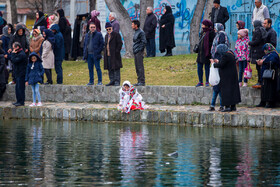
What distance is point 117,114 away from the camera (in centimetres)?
1755

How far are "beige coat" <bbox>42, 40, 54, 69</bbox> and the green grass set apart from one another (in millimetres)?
1188

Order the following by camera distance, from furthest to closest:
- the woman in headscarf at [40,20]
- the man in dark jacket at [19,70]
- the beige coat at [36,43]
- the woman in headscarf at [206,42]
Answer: the woman in headscarf at [40,20] < the beige coat at [36,43] < the man in dark jacket at [19,70] < the woman in headscarf at [206,42]

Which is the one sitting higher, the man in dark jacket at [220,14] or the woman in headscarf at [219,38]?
the man in dark jacket at [220,14]

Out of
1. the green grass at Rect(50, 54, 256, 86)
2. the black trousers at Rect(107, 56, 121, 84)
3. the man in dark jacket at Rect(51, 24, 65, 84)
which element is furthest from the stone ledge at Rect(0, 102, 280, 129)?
the green grass at Rect(50, 54, 256, 86)

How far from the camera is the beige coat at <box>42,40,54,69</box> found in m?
21.1

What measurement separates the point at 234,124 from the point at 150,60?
846cm

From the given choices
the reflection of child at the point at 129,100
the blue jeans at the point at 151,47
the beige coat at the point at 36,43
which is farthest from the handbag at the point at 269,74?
the blue jeans at the point at 151,47

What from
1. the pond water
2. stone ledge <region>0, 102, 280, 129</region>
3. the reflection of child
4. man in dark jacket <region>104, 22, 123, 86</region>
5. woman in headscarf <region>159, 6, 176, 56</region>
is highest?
woman in headscarf <region>159, 6, 176, 56</region>

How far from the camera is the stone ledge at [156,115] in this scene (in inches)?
637

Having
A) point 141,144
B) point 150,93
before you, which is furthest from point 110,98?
point 141,144

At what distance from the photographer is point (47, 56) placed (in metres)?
21.1

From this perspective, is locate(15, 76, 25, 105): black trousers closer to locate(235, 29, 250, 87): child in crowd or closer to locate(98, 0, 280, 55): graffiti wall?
locate(235, 29, 250, 87): child in crowd

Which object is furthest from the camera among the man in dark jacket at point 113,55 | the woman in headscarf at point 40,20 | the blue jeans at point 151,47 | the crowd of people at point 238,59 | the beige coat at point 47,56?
the blue jeans at point 151,47

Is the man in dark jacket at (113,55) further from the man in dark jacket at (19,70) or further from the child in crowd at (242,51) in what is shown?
the child in crowd at (242,51)
